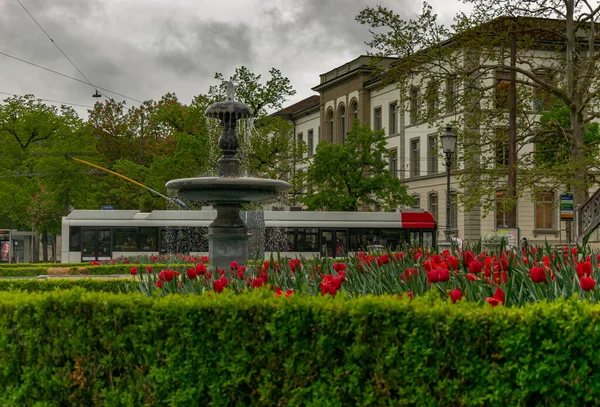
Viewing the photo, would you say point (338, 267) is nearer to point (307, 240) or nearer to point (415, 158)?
point (307, 240)

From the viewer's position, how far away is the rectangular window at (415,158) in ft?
203

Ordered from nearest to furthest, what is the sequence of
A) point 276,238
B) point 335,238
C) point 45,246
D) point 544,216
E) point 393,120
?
point 335,238 → point 276,238 → point 45,246 → point 544,216 → point 393,120

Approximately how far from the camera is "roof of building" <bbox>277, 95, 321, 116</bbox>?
78.0 meters

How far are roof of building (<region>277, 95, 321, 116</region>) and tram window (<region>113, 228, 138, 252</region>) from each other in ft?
125

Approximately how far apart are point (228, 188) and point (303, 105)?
68.2 metres

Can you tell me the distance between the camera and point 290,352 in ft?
18.5

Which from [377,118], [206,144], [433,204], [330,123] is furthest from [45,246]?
[330,123]

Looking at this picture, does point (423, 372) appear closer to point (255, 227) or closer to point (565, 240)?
point (255, 227)

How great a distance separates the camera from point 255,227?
42.6 m

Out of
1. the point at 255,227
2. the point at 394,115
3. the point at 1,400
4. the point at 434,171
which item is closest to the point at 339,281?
the point at 1,400

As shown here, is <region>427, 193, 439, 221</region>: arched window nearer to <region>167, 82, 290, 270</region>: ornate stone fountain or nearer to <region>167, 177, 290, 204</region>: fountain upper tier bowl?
<region>167, 82, 290, 270</region>: ornate stone fountain

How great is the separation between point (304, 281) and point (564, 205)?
71.9 ft

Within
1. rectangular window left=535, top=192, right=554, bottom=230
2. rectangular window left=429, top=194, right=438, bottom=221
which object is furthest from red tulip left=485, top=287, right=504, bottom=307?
rectangular window left=429, top=194, right=438, bottom=221

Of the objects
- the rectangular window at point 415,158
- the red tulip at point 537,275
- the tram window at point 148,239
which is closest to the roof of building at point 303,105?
the rectangular window at point 415,158
